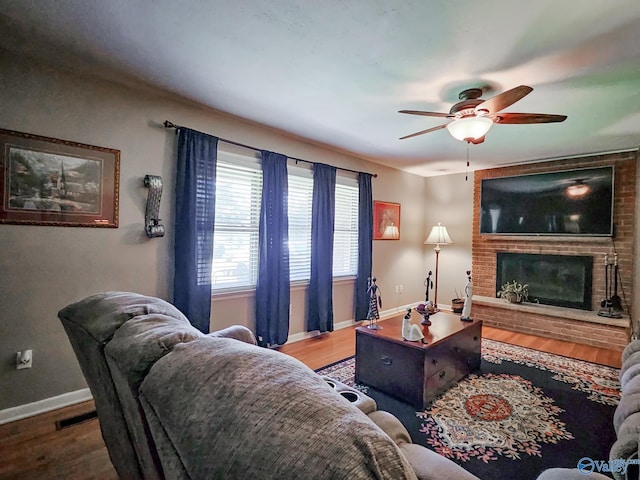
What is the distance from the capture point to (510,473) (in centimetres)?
170

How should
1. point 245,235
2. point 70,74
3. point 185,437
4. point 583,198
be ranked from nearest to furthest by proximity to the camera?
point 185,437 → point 70,74 → point 245,235 → point 583,198

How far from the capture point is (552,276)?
4.35 m

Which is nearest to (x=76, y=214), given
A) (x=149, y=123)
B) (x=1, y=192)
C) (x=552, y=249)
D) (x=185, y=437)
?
(x=1, y=192)

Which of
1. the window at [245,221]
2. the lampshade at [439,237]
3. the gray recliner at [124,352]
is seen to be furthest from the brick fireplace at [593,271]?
the gray recliner at [124,352]

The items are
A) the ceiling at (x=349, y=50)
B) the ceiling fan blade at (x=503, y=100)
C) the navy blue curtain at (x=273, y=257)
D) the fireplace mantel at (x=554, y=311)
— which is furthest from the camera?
the fireplace mantel at (x=554, y=311)

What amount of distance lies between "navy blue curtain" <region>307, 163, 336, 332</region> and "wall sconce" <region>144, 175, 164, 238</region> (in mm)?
1738

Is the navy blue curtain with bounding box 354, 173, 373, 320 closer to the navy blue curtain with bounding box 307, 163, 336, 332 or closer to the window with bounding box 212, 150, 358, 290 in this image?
the navy blue curtain with bounding box 307, 163, 336, 332

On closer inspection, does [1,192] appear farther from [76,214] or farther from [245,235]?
[245,235]

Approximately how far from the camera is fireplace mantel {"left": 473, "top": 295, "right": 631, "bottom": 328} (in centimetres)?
364

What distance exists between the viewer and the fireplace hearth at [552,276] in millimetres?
4102

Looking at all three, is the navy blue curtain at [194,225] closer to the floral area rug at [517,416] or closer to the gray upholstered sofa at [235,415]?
the floral area rug at [517,416]

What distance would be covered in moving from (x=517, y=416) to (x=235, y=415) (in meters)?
2.47

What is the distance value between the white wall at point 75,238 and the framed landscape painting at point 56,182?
0.06 m

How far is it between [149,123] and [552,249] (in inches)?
203
